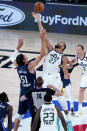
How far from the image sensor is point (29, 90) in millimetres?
7180

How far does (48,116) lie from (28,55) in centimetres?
751

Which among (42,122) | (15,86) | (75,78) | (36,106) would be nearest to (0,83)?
(15,86)

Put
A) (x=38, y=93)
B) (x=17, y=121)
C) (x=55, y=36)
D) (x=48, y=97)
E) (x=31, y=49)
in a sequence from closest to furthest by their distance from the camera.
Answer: (x=48, y=97), (x=38, y=93), (x=17, y=121), (x=31, y=49), (x=55, y=36)

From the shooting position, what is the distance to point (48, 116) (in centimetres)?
657

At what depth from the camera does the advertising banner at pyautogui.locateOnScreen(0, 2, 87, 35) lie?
1656 centimetres

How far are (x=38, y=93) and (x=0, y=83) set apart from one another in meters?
4.43

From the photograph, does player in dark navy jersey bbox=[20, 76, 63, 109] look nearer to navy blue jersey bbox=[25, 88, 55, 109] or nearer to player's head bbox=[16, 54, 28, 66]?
navy blue jersey bbox=[25, 88, 55, 109]

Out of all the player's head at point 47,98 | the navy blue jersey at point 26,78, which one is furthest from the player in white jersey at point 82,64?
the player's head at point 47,98

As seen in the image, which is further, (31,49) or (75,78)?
(31,49)

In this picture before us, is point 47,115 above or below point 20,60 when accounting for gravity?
below

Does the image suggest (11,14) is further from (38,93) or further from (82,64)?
(38,93)

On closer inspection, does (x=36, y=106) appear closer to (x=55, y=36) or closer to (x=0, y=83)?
(x=0, y=83)

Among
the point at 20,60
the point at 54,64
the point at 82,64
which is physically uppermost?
the point at 20,60

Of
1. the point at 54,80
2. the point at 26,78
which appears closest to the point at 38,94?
the point at 26,78
